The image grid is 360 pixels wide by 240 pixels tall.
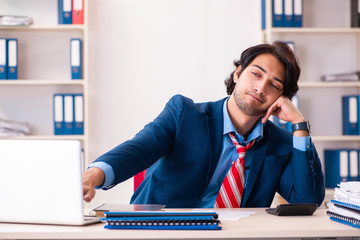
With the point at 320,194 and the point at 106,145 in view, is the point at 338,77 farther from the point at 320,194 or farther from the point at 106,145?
the point at 320,194

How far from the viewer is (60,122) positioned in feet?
11.9

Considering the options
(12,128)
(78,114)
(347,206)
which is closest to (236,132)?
(347,206)

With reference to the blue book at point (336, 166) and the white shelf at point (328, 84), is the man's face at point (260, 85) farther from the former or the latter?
the blue book at point (336, 166)

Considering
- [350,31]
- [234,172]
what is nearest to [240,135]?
[234,172]

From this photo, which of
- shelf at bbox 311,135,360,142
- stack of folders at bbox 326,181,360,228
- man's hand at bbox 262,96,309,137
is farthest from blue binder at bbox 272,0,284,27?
stack of folders at bbox 326,181,360,228

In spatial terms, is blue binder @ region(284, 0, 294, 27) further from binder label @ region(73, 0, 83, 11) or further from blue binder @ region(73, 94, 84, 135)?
blue binder @ region(73, 94, 84, 135)

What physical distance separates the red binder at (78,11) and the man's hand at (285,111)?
203cm

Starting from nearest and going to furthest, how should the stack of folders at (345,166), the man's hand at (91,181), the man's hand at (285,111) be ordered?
the man's hand at (91,181) → the man's hand at (285,111) → the stack of folders at (345,166)

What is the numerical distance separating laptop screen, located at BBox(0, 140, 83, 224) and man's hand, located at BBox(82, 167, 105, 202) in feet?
0.34

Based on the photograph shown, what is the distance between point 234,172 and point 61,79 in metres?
2.33

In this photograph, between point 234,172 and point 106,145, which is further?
point 106,145

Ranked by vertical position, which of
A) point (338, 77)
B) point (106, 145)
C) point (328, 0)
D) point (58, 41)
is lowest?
point (106, 145)

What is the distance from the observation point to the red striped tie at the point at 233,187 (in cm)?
187

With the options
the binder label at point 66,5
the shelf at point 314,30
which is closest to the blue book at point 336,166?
the shelf at point 314,30
